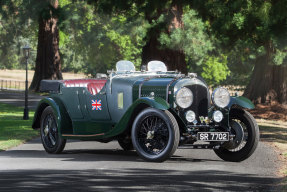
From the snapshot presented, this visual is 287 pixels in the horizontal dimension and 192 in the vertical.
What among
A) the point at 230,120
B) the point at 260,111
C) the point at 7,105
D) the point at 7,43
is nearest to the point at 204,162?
the point at 230,120

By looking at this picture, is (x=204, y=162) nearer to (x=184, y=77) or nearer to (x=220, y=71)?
(x=184, y=77)

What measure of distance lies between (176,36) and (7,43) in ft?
152

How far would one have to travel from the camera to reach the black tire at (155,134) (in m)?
10.4

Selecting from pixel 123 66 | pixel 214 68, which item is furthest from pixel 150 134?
pixel 214 68

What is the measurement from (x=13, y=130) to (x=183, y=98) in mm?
9160

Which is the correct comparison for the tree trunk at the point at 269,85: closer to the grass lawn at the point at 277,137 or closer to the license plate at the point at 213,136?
the grass lawn at the point at 277,137

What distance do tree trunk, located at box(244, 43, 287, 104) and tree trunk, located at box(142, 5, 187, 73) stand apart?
19.4 ft

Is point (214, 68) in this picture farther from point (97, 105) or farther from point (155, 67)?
point (97, 105)

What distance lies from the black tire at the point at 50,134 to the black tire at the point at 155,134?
2168mm

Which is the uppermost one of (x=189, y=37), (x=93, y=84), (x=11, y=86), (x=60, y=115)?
(x=189, y=37)

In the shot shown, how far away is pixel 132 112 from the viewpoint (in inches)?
444

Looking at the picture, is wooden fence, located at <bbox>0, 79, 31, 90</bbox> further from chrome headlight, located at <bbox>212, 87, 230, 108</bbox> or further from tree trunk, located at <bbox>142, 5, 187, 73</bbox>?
chrome headlight, located at <bbox>212, 87, 230, 108</bbox>

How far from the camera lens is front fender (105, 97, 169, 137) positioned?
10.8 metres

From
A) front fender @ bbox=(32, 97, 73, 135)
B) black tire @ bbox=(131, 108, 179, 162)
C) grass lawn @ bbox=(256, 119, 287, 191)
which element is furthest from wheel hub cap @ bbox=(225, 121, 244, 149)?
front fender @ bbox=(32, 97, 73, 135)
